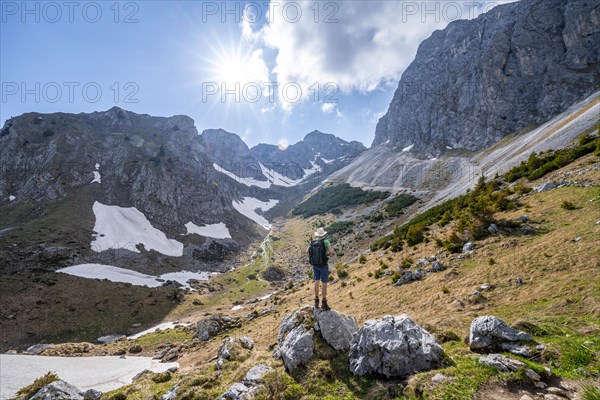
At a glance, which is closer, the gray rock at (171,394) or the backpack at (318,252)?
the gray rock at (171,394)

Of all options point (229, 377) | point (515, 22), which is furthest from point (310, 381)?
point (515, 22)

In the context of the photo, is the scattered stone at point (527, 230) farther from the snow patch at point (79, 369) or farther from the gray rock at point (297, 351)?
the snow patch at point (79, 369)

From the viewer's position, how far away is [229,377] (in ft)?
29.9

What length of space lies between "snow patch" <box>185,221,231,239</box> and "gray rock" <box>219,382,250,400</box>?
225 feet

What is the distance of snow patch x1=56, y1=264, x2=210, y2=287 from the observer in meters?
40.4

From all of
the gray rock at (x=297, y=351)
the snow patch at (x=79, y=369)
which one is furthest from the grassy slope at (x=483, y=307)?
the snow patch at (x=79, y=369)

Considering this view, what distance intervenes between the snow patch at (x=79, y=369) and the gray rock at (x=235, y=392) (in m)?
12.1

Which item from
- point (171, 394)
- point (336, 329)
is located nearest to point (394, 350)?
point (336, 329)

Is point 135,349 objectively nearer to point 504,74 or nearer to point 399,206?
point 399,206

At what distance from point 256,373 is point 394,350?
4423 millimetres

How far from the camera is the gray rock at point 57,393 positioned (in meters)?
10.2

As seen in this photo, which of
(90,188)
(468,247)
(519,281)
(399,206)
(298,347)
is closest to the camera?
(298,347)

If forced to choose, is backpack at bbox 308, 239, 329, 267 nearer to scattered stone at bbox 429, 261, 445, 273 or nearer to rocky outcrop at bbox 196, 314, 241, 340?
scattered stone at bbox 429, 261, 445, 273

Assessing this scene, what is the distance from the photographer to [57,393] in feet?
34.4
